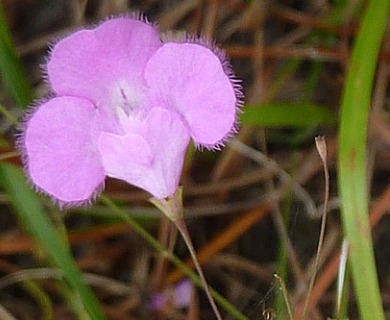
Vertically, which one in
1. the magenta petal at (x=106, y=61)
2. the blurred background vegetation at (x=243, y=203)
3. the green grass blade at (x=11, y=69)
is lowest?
the blurred background vegetation at (x=243, y=203)

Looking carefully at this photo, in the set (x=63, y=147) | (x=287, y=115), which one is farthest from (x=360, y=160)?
(x=63, y=147)

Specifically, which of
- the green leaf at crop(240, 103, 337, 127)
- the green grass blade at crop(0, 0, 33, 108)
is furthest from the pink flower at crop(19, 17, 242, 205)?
the green leaf at crop(240, 103, 337, 127)

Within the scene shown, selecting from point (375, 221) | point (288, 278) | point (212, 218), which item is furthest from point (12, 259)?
point (375, 221)

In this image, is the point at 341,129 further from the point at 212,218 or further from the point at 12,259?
the point at 12,259

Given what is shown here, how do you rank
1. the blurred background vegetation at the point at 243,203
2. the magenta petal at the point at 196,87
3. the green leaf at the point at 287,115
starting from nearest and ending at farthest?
the magenta petal at the point at 196,87
the green leaf at the point at 287,115
the blurred background vegetation at the point at 243,203

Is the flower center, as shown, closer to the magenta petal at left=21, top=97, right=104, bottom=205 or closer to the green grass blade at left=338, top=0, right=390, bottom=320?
the magenta petal at left=21, top=97, right=104, bottom=205

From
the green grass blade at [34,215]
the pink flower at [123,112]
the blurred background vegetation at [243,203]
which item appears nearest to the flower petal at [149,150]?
the pink flower at [123,112]

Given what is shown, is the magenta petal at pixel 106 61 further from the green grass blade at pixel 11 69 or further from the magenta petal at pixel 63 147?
the green grass blade at pixel 11 69
